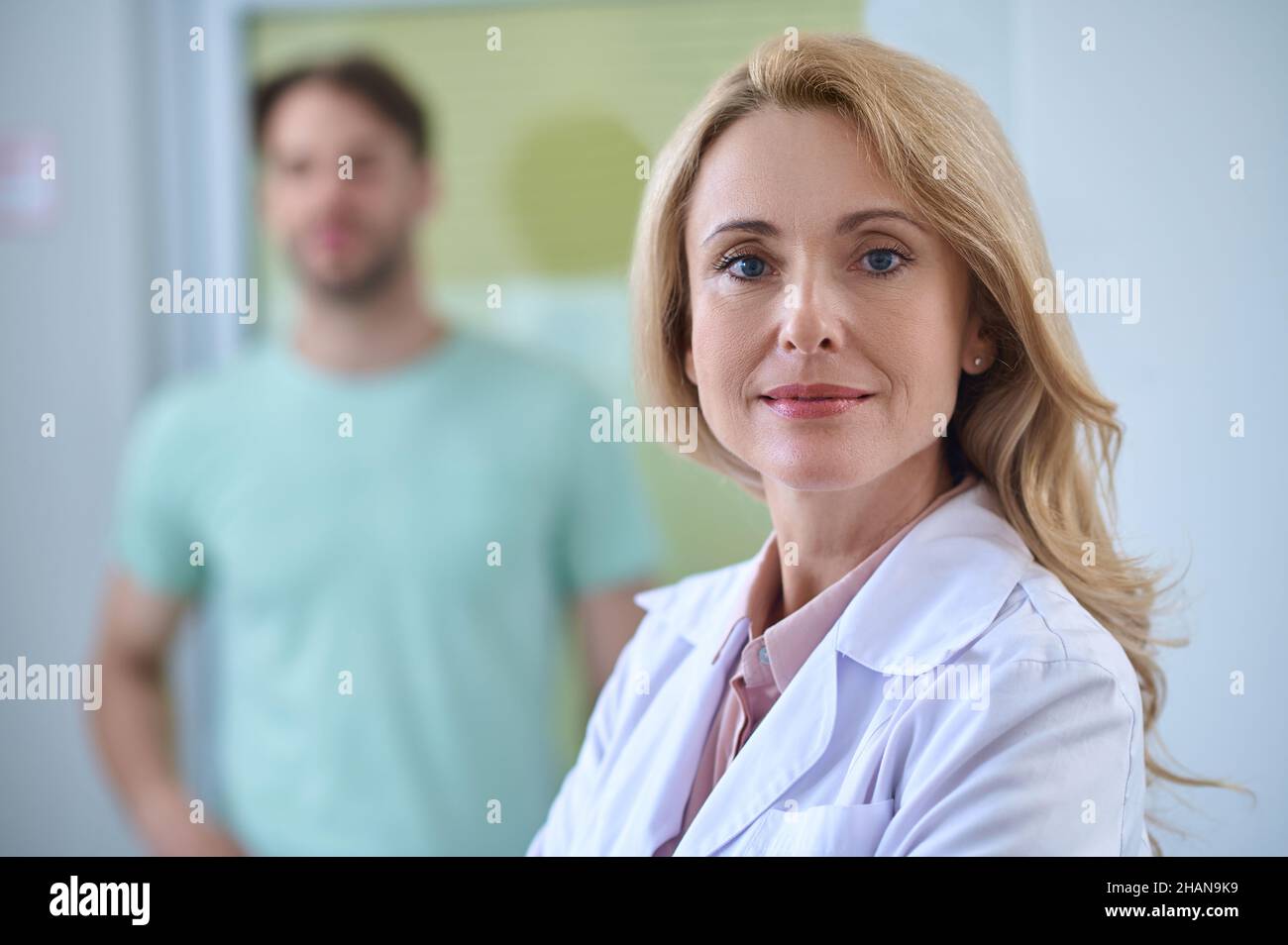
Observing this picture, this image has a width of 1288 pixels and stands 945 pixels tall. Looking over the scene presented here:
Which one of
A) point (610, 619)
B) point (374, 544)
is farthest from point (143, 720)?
point (610, 619)

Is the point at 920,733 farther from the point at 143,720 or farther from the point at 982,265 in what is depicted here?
the point at 143,720

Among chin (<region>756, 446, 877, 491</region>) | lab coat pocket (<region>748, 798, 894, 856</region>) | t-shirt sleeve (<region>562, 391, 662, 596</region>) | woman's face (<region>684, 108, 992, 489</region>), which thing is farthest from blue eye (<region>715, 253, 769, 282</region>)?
t-shirt sleeve (<region>562, 391, 662, 596</region>)

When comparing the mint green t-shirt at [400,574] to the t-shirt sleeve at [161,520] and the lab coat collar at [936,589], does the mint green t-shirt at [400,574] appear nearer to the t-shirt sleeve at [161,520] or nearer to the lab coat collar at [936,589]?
the t-shirt sleeve at [161,520]

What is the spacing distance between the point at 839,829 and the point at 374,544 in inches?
43.6

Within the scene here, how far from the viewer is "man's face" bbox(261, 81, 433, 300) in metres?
1.72

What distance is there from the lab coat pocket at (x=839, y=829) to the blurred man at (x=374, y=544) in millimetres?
905

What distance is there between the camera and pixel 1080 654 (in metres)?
0.74

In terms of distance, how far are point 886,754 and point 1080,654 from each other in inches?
6.1

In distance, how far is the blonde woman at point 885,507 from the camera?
29.0 inches

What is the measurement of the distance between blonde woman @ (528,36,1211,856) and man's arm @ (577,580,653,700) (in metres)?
0.71

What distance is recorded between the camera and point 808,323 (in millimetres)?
831
